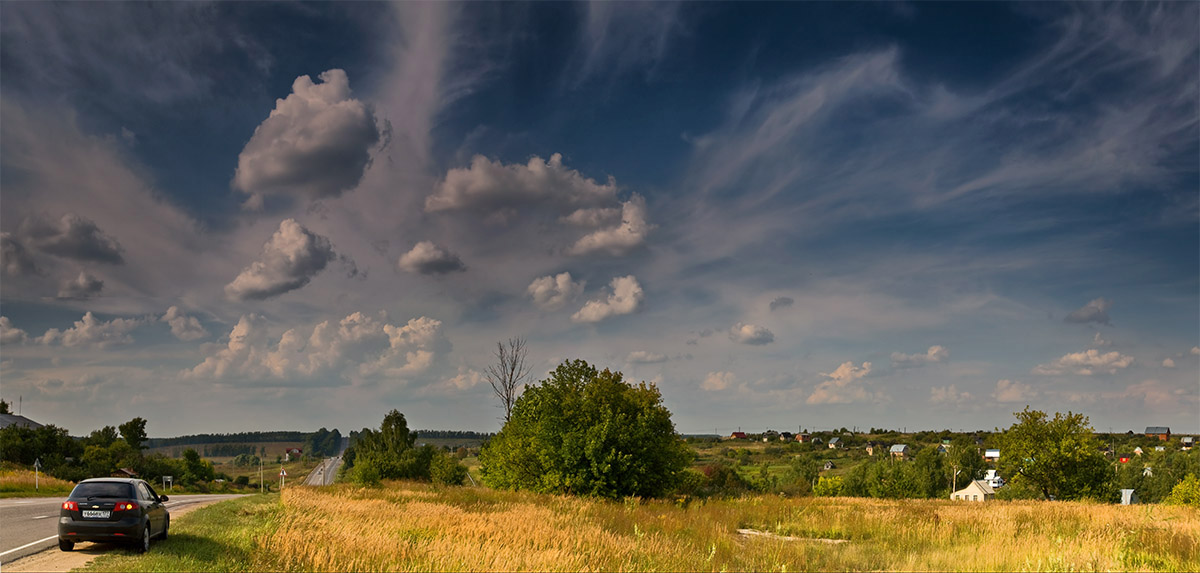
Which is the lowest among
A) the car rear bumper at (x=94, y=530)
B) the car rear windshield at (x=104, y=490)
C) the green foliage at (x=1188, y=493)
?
the green foliage at (x=1188, y=493)

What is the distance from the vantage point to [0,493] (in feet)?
139

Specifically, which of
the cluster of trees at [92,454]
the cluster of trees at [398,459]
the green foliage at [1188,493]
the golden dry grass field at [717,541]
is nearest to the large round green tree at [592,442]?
the golden dry grass field at [717,541]

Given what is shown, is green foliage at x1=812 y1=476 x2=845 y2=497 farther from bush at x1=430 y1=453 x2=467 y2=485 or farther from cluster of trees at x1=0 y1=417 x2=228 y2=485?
cluster of trees at x1=0 y1=417 x2=228 y2=485

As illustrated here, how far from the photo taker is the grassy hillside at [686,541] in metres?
14.8

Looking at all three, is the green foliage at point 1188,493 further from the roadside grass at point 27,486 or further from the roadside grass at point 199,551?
the roadside grass at point 27,486

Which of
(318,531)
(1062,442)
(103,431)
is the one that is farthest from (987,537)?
(103,431)

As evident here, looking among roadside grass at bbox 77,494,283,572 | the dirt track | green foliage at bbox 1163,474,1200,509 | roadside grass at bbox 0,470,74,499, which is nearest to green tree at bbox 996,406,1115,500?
green foliage at bbox 1163,474,1200,509

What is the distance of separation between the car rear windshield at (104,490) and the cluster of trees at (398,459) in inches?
1973

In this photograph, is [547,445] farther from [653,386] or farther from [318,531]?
[318,531]

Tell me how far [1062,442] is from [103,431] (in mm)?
114630

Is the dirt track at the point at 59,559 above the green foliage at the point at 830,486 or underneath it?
above

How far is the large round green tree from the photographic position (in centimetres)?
3594

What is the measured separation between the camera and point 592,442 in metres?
35.7

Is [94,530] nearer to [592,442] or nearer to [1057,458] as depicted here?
[592,442]
